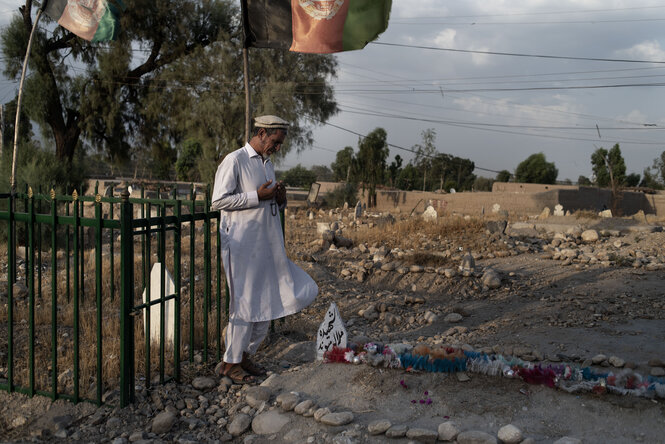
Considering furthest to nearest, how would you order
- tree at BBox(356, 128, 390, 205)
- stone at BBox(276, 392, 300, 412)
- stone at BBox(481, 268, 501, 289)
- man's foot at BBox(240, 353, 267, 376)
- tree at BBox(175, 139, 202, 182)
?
tree at BBox(175, 139, 202, 182) < tree at BBox(356, 128, 390, 205) < stone at BBox(481, 268, 501, 289) < man's foot at BBox(240, 353, 267, 376) < stone at BBox(276, 392, 300, 412)

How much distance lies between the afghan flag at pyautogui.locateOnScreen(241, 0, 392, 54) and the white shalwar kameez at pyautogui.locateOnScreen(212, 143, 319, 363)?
2969mm

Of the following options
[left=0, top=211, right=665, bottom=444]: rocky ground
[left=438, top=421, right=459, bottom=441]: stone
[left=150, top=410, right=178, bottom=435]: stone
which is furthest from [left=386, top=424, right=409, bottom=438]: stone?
[left=150, top=410, right=178, bottom=435]: stone

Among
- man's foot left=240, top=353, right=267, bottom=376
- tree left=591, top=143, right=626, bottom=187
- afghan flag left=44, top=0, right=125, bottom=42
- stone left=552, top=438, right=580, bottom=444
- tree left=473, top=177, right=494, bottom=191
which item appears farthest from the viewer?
tree left=473, top=177, right=494, bottom=191

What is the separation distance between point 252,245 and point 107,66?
2023cm

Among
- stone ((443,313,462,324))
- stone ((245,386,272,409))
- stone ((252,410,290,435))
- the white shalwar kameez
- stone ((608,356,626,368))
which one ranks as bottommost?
stone ((443,313,462,324))

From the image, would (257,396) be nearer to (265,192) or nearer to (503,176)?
(265,192)

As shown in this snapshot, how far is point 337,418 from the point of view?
2996mm

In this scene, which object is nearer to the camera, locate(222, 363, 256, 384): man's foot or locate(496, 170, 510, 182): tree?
locate(222, 363, 256, 384): man's foot

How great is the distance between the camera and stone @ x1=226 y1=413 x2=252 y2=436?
3.12 meters

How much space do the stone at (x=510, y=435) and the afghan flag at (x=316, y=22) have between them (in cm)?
446

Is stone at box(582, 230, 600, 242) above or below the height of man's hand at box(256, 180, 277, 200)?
below

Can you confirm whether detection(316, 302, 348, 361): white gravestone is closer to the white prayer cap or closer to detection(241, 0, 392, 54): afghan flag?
the white prayer cap

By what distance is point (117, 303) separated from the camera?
5570mm

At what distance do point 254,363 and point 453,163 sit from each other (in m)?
45.6
